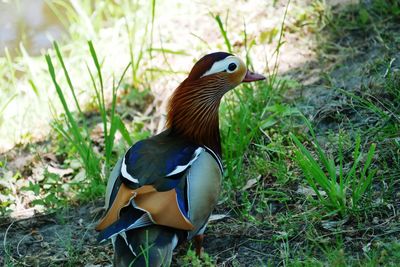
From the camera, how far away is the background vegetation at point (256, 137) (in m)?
3.81

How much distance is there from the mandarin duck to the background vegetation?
213mm

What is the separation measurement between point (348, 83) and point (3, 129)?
269 cm

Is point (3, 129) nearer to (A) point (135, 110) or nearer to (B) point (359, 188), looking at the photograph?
(A) point (135, 110)

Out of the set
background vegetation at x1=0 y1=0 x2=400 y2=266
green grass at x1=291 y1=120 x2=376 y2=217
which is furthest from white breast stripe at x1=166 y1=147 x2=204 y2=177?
green grass at x1=291 y1=120 x2=376 y2=217

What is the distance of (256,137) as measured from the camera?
4766 millimetres

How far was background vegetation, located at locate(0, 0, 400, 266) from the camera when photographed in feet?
12.5

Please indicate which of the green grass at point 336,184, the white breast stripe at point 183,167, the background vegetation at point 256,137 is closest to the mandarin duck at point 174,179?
the white breast stripe at point 183,167

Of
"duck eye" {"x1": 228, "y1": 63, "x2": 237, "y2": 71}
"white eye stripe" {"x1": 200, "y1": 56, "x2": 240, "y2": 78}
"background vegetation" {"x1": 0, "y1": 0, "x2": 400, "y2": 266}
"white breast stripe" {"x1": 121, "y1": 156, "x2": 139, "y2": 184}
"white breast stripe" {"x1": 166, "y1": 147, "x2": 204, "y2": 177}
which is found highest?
"white eye stripe" {"x1": 200, "y1": 56, "x2": 240, "y2": 78}

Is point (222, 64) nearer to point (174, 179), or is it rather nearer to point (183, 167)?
point (183, 167)

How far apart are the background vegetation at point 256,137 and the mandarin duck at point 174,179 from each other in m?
0.21

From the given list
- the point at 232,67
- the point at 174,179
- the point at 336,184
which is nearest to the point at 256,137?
the point at 232,67

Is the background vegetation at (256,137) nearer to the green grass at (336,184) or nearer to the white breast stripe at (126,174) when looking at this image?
the green grass at (336,184)

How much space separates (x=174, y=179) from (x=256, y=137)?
4.02 feet

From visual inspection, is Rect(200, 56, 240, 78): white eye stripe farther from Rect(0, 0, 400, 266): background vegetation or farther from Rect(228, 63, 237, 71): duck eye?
Rect(0, 0, 400, 266): background vegetation
